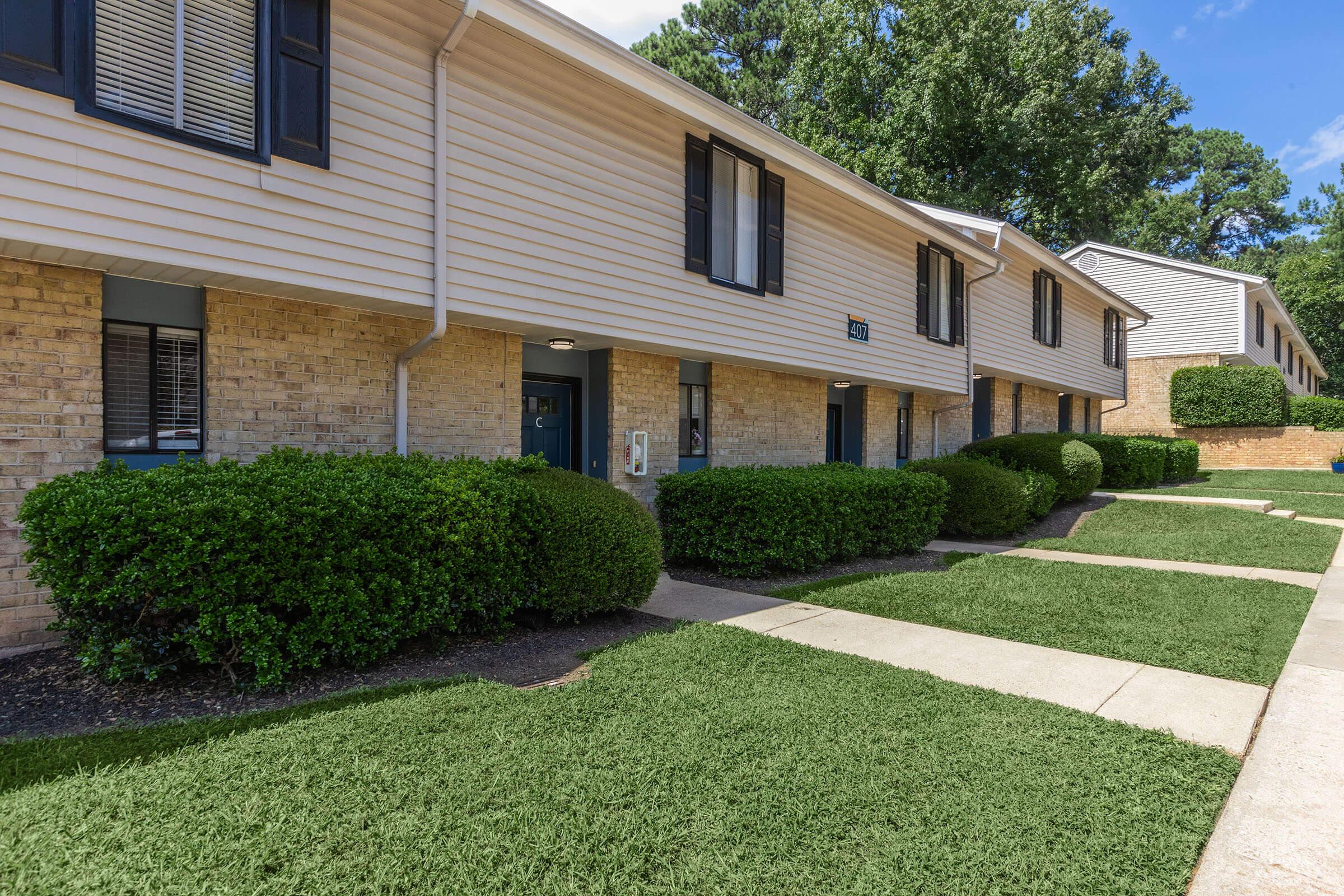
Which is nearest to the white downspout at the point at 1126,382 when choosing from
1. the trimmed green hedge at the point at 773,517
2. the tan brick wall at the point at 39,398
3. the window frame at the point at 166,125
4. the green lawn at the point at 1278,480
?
the green lawn at the point at 1278,480

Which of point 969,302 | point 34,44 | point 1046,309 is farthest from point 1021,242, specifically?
point 34,44

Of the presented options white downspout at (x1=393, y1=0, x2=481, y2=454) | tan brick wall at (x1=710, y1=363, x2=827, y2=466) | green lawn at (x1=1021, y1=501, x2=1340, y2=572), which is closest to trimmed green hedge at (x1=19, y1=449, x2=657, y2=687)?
white downspout at (x1=393, y1=0, x2=481, y2=454)

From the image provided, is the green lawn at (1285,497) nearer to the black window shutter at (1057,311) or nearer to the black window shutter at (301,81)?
the black window shutter at (1057,311)

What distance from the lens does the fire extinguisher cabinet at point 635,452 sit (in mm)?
8625

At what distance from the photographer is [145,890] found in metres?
2.29

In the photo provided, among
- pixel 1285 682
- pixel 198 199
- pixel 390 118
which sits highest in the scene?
Result: pixel 390 118

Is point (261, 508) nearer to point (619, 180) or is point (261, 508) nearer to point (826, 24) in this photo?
point (619, 180)

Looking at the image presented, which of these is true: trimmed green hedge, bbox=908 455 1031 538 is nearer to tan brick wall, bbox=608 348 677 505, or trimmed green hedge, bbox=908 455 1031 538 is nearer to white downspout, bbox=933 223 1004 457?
white downspout, bbox=933 223 1004 457

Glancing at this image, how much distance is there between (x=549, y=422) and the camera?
8.58 meters

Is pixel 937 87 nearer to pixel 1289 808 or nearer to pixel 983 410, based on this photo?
pixel 983 410

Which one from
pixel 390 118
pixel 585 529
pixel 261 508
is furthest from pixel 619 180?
pixel 261 508

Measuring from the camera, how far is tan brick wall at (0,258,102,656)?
4.57 metres

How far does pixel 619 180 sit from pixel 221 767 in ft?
20.5

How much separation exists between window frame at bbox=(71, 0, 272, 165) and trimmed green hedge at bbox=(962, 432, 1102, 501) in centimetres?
1173
